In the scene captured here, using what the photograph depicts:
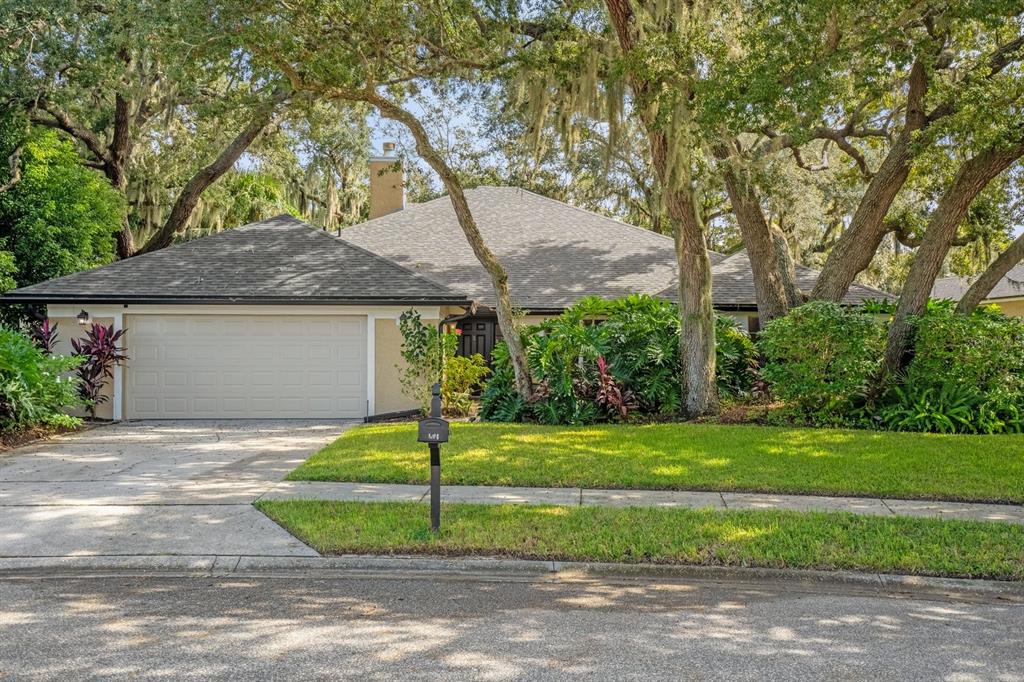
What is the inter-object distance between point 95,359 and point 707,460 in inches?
426

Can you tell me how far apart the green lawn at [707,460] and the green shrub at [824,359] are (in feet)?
2.54

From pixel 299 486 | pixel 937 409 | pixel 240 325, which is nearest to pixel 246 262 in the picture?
pixel 240 325

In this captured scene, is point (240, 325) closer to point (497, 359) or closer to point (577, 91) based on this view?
point (497, 359)

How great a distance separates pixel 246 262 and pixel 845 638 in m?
13.7

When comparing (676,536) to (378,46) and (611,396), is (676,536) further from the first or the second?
(378,46)

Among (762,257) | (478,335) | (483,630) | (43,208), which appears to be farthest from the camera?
(478,335)

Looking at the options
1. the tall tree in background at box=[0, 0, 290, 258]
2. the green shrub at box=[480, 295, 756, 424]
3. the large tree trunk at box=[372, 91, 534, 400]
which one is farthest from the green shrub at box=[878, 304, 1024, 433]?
the tall tree in background at box=[0, 0, 290, 258]

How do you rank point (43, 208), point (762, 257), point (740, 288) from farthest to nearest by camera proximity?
point (740, 288) < point (43, 208) < point (762, 257)

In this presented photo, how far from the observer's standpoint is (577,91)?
11.9 m

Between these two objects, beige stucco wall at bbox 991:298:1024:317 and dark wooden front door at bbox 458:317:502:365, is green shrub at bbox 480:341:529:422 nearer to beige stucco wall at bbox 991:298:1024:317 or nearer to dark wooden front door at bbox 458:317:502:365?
dark wooden front door at bbox 458:317:502:365

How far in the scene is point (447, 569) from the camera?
562 centimetres

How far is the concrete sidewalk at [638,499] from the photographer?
282 inches

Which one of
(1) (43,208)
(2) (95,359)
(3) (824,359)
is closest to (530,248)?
(3) (824,359)

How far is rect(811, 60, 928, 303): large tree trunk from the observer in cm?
1283
